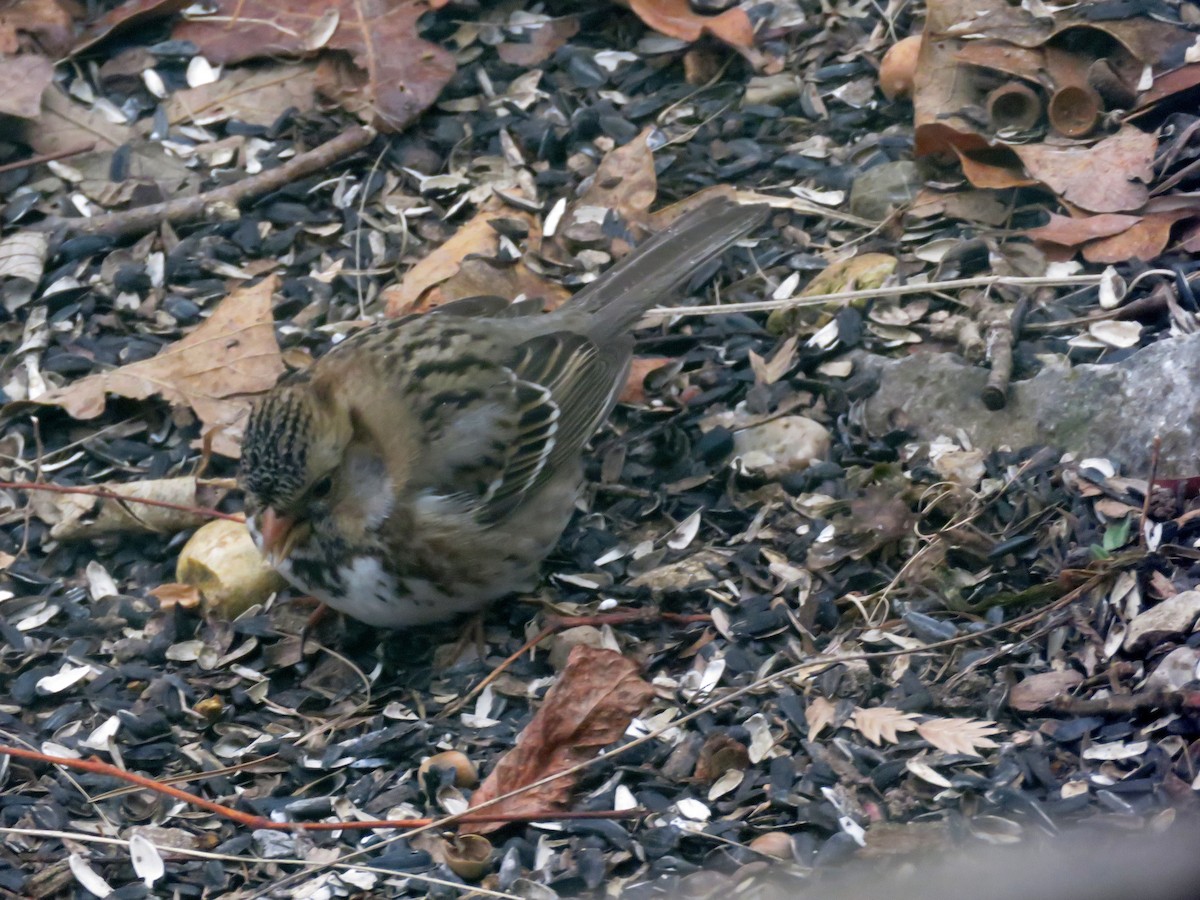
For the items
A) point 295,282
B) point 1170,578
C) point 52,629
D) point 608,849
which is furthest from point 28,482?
point 1170,578

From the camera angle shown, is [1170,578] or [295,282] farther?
[295,282]

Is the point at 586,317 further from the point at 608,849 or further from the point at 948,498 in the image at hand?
the point at 608,849

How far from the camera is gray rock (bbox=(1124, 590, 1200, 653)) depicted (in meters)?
3.53

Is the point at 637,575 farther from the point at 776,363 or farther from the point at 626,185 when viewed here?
the point at 626,185

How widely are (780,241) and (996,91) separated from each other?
908mm

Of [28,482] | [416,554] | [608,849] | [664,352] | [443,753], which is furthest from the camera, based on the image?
[664,352]

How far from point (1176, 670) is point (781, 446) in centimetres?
145

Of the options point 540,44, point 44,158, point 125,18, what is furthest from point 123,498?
point 540,44

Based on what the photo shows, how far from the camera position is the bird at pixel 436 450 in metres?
3.98

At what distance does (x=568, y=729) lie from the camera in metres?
3.74

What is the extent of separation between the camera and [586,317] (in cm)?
473

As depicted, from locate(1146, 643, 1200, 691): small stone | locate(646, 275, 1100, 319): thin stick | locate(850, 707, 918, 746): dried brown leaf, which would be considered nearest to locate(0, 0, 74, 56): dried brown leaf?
locate(646, 275, 1100, 319): thin stick

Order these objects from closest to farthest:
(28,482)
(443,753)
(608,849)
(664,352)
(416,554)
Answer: (608,849) → (443,753) → (416,554) → (28,482) → (664,352)

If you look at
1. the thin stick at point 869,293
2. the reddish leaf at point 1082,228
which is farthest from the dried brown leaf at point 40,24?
the reddish leaf at point 1082,228
